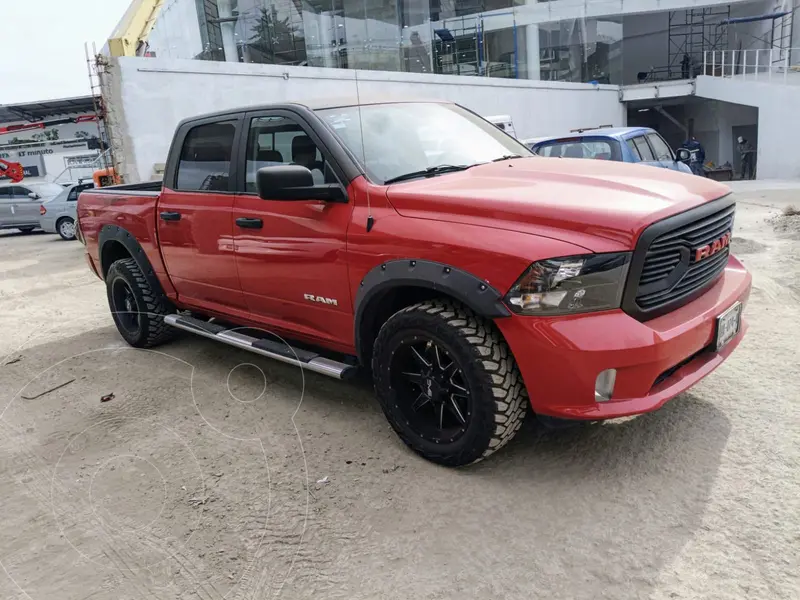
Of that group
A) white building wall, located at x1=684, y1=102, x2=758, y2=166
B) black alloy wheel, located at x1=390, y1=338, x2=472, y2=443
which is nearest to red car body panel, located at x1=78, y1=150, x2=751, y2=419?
black alloy wheel, located at x1=390, y1=338, x2=472, y2=443

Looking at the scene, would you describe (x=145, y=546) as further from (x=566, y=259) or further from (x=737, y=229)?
(x=737, y=229)

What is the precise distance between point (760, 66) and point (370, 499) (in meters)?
25.6

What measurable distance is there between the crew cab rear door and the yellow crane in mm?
10844

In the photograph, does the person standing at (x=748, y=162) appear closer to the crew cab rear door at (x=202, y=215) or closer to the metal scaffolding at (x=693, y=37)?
the metal scaffolding at (x=693, y=37)

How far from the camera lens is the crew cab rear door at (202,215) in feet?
14.0

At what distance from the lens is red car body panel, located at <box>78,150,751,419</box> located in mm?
2672

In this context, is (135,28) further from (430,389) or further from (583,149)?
(430,389)

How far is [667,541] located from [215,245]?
3.26 meters

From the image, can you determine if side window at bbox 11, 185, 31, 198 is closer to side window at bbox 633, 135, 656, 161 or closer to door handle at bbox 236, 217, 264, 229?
side window at bbox 633, 135, 656, 161

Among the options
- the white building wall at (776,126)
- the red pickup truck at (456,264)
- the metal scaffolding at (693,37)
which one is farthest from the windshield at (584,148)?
the metal scaffolding at (693,37)

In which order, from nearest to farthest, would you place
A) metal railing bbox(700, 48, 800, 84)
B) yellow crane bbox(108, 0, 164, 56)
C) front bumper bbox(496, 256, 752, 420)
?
front bumper bbox(496, 256, 752, 420)
yellow crane bbox(108, 0, 164, 56)
metal railing bbox(700, 48, 800, 84)

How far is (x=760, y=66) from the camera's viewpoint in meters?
22.8

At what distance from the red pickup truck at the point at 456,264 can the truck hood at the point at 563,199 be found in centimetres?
1

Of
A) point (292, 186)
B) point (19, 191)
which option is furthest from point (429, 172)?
point (19, 191)
